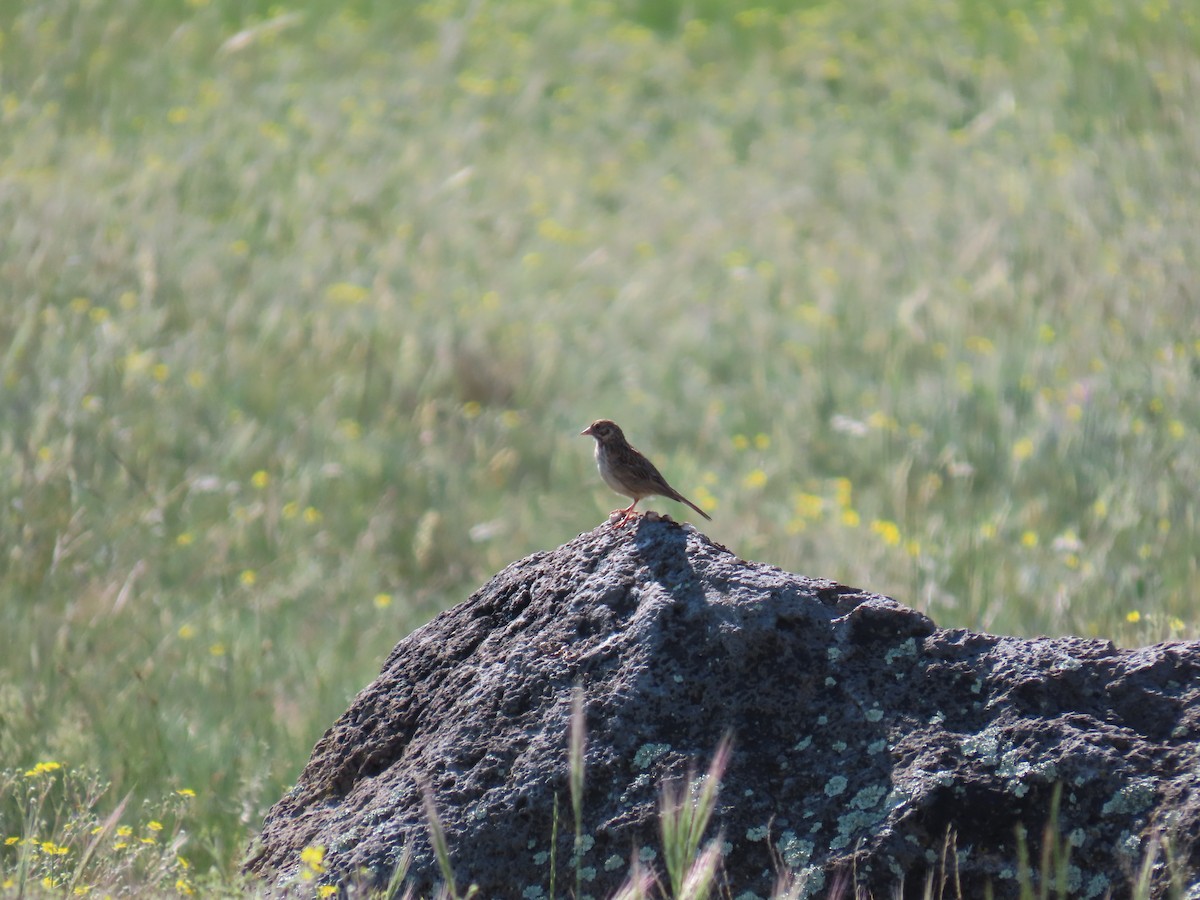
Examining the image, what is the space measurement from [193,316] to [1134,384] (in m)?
6.45

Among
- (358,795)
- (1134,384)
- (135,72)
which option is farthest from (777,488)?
(135,72)

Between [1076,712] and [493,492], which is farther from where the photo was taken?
[493,492]

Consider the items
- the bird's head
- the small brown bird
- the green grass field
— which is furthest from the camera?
the green grass field

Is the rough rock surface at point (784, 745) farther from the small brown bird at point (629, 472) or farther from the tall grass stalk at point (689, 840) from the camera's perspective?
the small brown bird at point (629, 472)

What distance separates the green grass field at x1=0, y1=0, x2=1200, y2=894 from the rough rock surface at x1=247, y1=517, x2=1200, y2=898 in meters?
0.88

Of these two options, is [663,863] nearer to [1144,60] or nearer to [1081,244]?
[1081,244]

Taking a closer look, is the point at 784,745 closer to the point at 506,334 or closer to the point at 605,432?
the point at 605,432

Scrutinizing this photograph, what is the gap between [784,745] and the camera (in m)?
3.19

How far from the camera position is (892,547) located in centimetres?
725

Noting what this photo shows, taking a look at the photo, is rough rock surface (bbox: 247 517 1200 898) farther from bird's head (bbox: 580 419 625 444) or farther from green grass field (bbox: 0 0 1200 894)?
bird's head (bbox: 580 419 625 444)

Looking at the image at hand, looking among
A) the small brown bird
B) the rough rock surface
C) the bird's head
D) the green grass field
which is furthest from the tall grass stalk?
the bird's head

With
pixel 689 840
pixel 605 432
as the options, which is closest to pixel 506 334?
Answer: pixel 605 432

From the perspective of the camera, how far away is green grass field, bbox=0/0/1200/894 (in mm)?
6008

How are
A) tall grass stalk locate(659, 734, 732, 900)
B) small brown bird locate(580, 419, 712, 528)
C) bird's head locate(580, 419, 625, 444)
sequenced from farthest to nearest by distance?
bird's head locate(580, 419, 625, 444), small brown bird locate(580, 419, 712, 528), tall grass stalk locate(659, 734, 732, 900)
